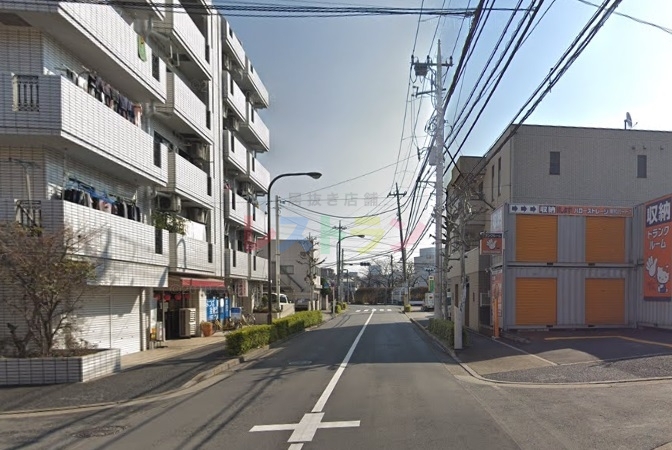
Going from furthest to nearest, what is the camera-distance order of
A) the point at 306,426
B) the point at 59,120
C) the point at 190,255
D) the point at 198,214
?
the point at 198,214 < the point at 190,255 < the point at 59,120 < the point at 306,426

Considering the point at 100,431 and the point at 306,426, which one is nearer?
the point at 306,426

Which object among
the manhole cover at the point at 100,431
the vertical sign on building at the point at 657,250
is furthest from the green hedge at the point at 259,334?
the vertical sign on building at the point at 657,250

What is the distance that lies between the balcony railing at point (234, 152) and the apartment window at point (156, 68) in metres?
7.68

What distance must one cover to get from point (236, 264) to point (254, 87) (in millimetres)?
11541

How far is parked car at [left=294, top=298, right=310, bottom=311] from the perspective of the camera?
49.3 metres

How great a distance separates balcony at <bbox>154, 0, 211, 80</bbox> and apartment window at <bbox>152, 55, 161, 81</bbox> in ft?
4.72

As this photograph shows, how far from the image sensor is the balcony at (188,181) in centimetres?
1870

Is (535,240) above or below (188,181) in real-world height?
below

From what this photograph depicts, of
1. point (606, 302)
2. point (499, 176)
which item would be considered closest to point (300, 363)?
point (606, 302)

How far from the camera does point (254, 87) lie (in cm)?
3083

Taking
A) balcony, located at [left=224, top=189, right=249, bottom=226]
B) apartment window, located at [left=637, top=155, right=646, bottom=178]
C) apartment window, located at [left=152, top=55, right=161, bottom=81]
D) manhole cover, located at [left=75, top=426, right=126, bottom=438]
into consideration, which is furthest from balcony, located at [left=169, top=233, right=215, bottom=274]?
apartment window, located at [left=637, top=155, right=646, bottom=178]

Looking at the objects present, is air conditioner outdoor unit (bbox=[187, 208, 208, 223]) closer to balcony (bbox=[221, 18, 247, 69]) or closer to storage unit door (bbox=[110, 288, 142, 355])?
storage unit door (bbox=[110, 288, 142, 355])

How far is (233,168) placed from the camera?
2777 cm

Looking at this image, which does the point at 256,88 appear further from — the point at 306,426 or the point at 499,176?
the point at 306,426
